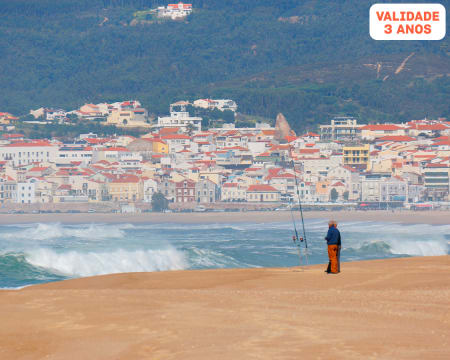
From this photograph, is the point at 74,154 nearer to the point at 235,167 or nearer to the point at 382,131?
the point at 235,167

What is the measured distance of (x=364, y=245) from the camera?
33062 millimetres

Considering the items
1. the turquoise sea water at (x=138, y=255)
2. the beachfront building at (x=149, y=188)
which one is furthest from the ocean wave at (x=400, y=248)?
the beachfront building at (x=149, y=188)

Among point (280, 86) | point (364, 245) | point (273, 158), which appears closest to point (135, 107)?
point (280, 86)

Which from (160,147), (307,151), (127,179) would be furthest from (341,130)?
(127,179)

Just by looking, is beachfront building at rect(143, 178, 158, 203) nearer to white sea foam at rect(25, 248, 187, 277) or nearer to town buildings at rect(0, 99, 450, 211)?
town buildings at rect(0, 99, 450, 211)

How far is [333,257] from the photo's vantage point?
11805 mm

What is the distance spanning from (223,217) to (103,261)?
1872 inches

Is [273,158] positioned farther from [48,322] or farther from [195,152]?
[48,322]

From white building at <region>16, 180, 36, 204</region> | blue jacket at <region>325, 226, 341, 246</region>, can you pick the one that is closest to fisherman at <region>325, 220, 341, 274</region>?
blue jacket at <region>325, 226, 341, 246</region>

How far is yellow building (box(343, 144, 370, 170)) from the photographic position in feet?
324

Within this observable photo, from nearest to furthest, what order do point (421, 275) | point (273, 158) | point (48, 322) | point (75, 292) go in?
point (48, 322) < point (75, 292) < point (421, 275) < point (273, 158)

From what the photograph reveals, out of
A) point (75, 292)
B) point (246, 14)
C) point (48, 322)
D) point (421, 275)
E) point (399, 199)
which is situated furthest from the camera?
point (246, 14)

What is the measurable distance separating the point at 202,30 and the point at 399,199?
300ft

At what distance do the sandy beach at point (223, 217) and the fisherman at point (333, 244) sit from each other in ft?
187
